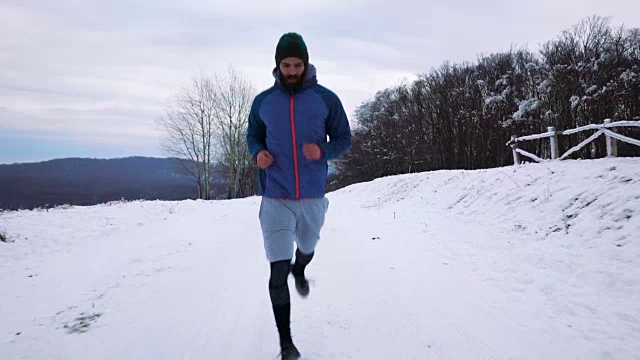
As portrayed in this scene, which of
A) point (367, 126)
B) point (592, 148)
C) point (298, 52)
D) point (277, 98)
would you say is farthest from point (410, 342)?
point (367, 126)

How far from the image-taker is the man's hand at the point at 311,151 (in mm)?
2393

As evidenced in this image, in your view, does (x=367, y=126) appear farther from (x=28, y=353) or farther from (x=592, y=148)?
(x=28, y=353)

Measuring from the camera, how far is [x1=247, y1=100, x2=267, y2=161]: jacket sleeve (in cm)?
262

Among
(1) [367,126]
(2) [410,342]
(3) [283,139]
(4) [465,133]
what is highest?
(1) [367,126]

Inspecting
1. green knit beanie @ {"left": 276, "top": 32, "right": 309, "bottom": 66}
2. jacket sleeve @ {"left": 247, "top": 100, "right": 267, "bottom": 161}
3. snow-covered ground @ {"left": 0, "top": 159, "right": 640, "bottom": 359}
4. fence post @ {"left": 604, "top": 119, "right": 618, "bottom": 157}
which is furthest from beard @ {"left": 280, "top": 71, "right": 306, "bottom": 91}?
fence post @ {"left": 604, "top": 119, "right": 618, "bottom": 157}

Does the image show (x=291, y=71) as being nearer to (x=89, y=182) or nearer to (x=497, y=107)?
(x=497, y=107)

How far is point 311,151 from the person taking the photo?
240 cm

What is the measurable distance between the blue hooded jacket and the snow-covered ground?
1168 millimetres

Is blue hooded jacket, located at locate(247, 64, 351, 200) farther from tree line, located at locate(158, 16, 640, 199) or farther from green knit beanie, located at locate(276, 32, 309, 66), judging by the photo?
tree line, located at locate(158, 16, 640, 199)

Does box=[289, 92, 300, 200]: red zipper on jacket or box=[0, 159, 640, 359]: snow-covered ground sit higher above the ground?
box=[289, 92, 300, 200]: red zipper on jacket

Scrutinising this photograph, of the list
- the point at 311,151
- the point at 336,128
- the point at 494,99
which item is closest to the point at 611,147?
the point at 336,128

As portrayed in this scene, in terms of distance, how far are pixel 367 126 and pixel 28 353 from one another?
5515 centimetres

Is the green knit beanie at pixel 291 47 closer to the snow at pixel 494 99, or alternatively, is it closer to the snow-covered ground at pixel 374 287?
the snow-covered ground at pixel 374 287

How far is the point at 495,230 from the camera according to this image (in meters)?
6.74
